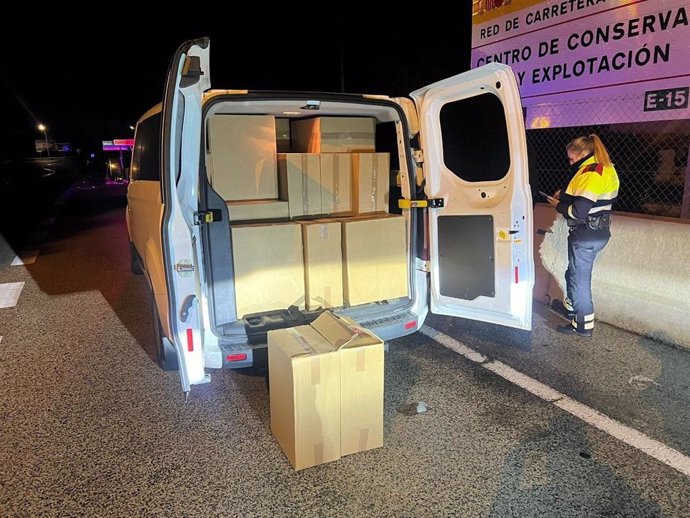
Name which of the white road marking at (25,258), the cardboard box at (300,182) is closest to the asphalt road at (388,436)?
the cardboard box at (300,182)

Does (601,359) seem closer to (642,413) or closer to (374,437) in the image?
(642,413)

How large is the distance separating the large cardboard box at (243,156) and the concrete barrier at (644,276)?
3.10 meters

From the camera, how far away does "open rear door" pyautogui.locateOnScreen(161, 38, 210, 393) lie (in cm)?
303

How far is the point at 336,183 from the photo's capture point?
175 inches

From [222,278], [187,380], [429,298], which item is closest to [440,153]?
[429,298]

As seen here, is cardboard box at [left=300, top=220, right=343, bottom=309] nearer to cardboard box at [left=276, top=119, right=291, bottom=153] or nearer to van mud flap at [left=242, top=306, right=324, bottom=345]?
van mud flap at [left=242, top=306, right=324, bottom=345]

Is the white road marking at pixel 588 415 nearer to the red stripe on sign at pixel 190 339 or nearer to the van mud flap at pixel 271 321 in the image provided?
the van mud flap at pixel 271 321

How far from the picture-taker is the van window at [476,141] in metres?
4.06

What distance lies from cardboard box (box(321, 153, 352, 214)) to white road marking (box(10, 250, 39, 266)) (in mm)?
6446

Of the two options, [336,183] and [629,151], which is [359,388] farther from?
[629,151]

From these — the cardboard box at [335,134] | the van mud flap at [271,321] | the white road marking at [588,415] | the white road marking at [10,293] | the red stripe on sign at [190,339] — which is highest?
the cardboard box at [335,134]

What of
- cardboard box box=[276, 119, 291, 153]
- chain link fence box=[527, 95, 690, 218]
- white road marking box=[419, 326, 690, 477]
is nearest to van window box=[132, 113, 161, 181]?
cardboard box box=[276, 119, 291, 153]

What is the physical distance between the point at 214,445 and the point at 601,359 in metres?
3.09

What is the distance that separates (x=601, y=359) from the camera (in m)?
4.28
